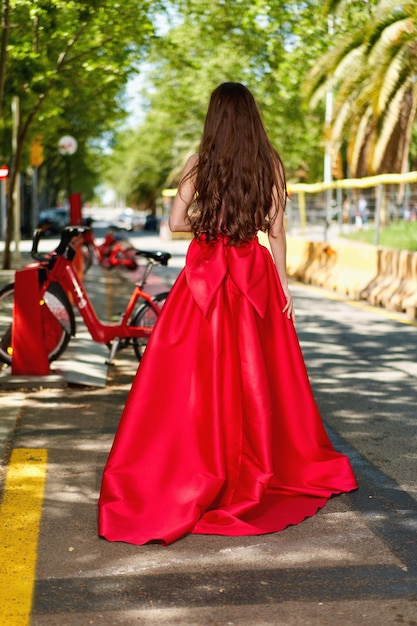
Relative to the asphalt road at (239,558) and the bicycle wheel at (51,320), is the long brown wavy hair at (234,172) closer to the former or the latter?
the asphalt road at (239,558)

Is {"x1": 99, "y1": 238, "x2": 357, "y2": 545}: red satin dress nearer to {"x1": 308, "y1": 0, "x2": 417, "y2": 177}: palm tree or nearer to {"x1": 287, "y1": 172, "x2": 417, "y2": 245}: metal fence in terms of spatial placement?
{"x1": 287, "y1": 172, "x2": 417, "y2": 245}: metal fence

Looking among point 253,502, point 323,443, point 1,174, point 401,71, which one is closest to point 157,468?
point 253,502

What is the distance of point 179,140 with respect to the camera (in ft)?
197

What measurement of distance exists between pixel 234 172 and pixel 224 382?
934 millimetres

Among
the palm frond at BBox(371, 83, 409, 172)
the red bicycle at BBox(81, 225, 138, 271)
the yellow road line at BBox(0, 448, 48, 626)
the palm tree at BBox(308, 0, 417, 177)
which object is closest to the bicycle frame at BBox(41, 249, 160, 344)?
the yellow road line at BBox(0, 448, 48, 626)

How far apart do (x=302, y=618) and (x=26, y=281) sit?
5112mm

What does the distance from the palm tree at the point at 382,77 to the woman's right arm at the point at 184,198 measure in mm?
15842

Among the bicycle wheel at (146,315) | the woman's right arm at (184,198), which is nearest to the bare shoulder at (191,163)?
the woman's right arm at (184,198)

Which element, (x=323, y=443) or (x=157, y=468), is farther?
(x=323, y=443)

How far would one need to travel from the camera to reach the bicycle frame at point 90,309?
28.2ft

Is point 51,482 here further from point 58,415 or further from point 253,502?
point 58,415

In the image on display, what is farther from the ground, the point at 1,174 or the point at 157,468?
the point at 1,174

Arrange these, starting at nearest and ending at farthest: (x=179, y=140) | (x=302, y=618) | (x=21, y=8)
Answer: (x=302, y=618) → (x=21, y=8) → (x=179, y=140)

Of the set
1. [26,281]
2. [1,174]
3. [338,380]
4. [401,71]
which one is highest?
[401,71]
